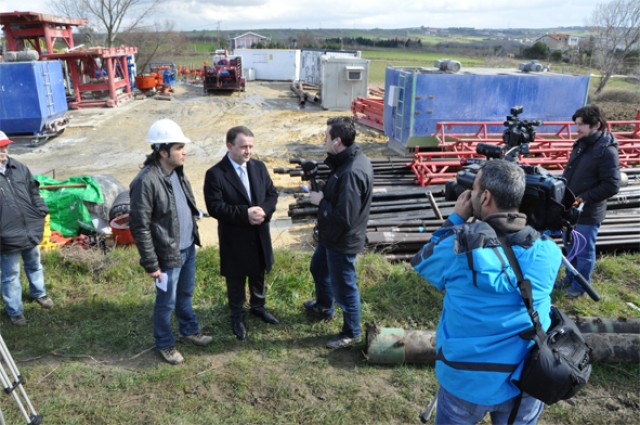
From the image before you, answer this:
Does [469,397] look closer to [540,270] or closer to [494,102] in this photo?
[540,270]

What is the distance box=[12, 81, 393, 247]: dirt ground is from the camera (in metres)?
11.4

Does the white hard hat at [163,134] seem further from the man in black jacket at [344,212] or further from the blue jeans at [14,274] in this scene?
the blue jeans at [14,274]

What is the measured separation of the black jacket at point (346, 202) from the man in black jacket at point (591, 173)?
2.31 m

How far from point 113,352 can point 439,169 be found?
8.12m

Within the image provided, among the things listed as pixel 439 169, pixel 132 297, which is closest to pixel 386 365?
pixel 132 297

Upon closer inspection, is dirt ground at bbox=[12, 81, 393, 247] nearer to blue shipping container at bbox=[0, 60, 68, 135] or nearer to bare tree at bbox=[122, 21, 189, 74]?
blue shipping container at bbox=[0, 60, 68, 135]

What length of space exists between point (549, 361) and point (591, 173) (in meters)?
3.54

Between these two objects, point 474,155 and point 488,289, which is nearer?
point 488,289

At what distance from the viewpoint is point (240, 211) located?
160 inches

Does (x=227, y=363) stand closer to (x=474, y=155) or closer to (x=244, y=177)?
(x=244, y=177)

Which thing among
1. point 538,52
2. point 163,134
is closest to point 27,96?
point 163,134

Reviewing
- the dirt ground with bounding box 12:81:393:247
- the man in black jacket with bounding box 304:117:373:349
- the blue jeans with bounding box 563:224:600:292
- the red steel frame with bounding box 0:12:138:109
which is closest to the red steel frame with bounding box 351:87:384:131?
the dirt ground with bounding box 12:81:393:247

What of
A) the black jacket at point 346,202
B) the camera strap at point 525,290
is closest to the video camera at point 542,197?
the camera strap at point 525,290

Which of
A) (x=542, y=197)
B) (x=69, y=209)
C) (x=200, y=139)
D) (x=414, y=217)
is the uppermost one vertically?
(x=542, y=197)
